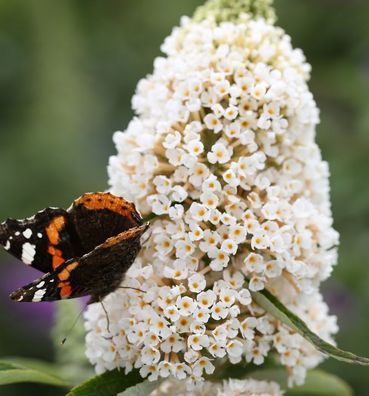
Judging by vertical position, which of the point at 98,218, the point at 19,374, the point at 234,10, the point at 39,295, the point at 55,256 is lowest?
the point at 19,374

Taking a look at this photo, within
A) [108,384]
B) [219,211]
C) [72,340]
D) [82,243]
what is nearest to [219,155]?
[219,211]

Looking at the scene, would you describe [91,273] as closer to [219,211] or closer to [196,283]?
[196,283]

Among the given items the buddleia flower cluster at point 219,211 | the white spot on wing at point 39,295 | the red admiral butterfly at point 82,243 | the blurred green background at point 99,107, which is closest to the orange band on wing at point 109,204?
the red admiral butterfly at point 82,243

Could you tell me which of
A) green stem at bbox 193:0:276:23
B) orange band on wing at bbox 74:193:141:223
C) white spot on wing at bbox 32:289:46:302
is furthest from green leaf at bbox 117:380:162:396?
green stem at bbox 193:0:276:23

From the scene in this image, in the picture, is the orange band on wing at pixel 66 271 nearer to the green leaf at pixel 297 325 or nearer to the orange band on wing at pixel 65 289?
the orange band on wing at pixel 65 289

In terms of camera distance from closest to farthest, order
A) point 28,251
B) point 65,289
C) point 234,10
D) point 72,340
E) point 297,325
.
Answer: point 297,325
point 65,289
point 28,251
point 234,10
point 72,340

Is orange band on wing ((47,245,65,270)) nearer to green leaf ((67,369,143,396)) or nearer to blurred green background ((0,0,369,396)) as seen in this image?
green leaf ((67,369,143,396))
